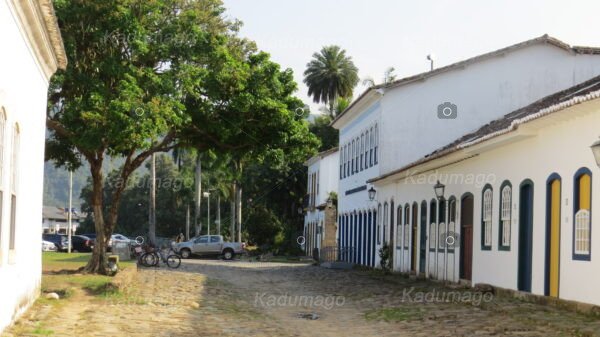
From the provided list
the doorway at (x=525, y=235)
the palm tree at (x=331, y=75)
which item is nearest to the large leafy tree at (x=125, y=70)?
the doorway at (x=525, y=235)

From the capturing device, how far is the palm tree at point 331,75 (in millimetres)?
A: 75625

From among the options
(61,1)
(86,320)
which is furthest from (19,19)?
(61,1)

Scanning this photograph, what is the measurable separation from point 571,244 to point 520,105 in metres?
15.7

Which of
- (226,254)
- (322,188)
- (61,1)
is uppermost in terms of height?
→ (61,1)

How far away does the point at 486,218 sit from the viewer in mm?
22125

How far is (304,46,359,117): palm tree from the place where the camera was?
75625mm

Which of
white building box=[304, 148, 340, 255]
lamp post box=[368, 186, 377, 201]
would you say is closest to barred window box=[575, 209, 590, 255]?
lamp post box=[368, 186, 377, 201]

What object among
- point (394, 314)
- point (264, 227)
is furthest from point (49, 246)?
point (394, 314)

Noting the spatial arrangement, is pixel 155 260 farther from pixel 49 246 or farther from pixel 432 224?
pixel 49 246

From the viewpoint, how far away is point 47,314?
50.4ft

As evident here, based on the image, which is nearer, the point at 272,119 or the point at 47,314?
the point at 47,314

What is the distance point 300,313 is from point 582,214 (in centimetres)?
549

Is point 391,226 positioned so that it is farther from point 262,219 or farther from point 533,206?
point 262,219

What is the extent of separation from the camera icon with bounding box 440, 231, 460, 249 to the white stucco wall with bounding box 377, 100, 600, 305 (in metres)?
0.63
